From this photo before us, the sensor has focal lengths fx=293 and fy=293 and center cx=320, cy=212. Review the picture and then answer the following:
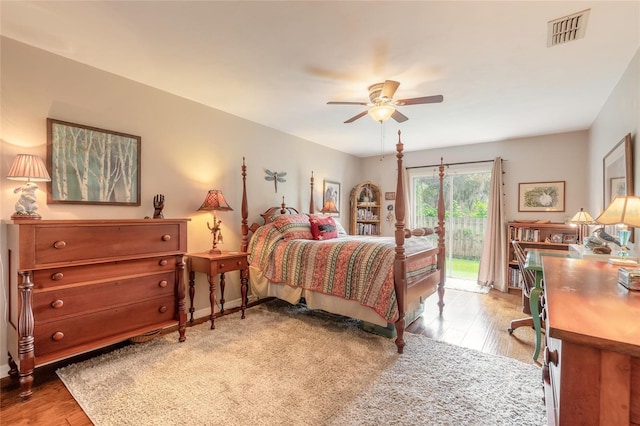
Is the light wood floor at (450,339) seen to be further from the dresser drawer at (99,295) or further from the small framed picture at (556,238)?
the small framed picture at (556,238)

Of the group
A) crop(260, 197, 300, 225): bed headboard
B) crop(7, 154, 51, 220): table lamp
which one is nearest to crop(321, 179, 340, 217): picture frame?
crop(260, 197, 300, 225): bed headboard

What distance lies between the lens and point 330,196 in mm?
5445

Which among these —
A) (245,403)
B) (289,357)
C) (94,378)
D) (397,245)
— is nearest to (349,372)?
(289,357)

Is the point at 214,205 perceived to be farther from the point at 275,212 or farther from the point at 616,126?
the point at 616,126

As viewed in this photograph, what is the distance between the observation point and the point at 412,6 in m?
1.76

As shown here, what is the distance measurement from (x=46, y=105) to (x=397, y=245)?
3.11 metres

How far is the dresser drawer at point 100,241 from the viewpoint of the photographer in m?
1.96

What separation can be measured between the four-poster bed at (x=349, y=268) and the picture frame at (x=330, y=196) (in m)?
1.01

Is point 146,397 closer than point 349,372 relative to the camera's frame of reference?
Yes

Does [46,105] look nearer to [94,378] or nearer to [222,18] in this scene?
[222,18]

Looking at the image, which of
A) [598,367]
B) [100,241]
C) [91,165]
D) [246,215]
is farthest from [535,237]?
[91,165]

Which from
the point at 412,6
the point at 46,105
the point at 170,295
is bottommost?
the point at 170,295

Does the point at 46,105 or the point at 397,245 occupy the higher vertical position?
the point at 46,105

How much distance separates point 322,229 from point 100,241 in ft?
7.59
